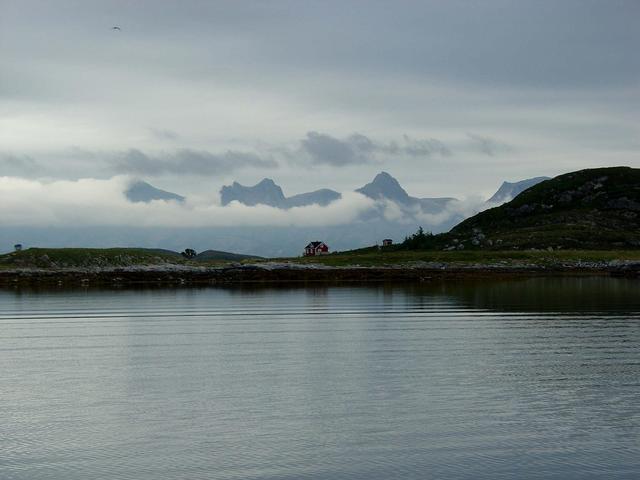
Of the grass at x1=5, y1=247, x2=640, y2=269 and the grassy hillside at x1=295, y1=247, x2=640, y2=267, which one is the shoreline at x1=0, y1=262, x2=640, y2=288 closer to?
the grassy hillside at x1=295, y1=247, x2=640, y2=267

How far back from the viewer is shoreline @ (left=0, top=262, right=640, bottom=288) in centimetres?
14275

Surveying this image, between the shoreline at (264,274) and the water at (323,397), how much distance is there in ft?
235

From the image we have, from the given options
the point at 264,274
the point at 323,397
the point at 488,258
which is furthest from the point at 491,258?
the point at 323,397

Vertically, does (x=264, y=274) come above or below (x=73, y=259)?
below

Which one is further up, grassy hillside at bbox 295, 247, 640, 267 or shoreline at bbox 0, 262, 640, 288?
grassy hillside at bbox 295, 247, 640, 267

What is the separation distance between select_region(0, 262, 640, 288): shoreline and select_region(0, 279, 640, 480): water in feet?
235

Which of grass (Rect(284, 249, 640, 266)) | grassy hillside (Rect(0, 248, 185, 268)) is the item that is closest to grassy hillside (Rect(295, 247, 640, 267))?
grass (Rect(284, 249, 640, 266))

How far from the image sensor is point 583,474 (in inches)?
981

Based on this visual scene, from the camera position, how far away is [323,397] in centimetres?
3591

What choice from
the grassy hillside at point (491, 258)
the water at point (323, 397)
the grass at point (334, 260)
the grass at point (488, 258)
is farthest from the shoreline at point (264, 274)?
the water at point (323, 397)

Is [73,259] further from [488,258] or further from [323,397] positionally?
[323,397]

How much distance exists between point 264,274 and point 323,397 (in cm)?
11361

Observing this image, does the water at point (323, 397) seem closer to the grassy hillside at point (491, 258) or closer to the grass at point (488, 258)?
the grassy hillside at point (491, 258)

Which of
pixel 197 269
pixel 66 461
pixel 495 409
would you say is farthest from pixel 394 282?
pixel 66 461
